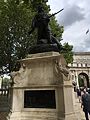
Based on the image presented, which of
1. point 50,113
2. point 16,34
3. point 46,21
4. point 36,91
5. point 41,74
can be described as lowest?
point 50,113

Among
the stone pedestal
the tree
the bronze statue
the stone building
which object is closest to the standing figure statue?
Answer: the bronze statue

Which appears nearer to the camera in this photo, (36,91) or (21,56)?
(36,91)

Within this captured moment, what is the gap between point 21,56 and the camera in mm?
27016

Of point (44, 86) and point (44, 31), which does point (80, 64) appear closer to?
point (44, 31)

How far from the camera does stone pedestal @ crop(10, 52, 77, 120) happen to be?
26.3ft

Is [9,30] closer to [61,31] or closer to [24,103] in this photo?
[61,31]

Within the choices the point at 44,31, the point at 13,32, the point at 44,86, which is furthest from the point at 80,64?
the point at 44,86

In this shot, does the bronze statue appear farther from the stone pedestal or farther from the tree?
the tree

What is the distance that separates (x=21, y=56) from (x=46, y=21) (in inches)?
697

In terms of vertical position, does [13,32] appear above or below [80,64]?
below

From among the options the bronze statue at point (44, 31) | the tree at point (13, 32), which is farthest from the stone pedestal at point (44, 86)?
the tree at point (13, 32)

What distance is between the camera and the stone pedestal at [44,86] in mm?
8031

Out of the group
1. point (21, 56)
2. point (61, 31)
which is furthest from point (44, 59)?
point (61, 31)

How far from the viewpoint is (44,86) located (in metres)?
8.51
